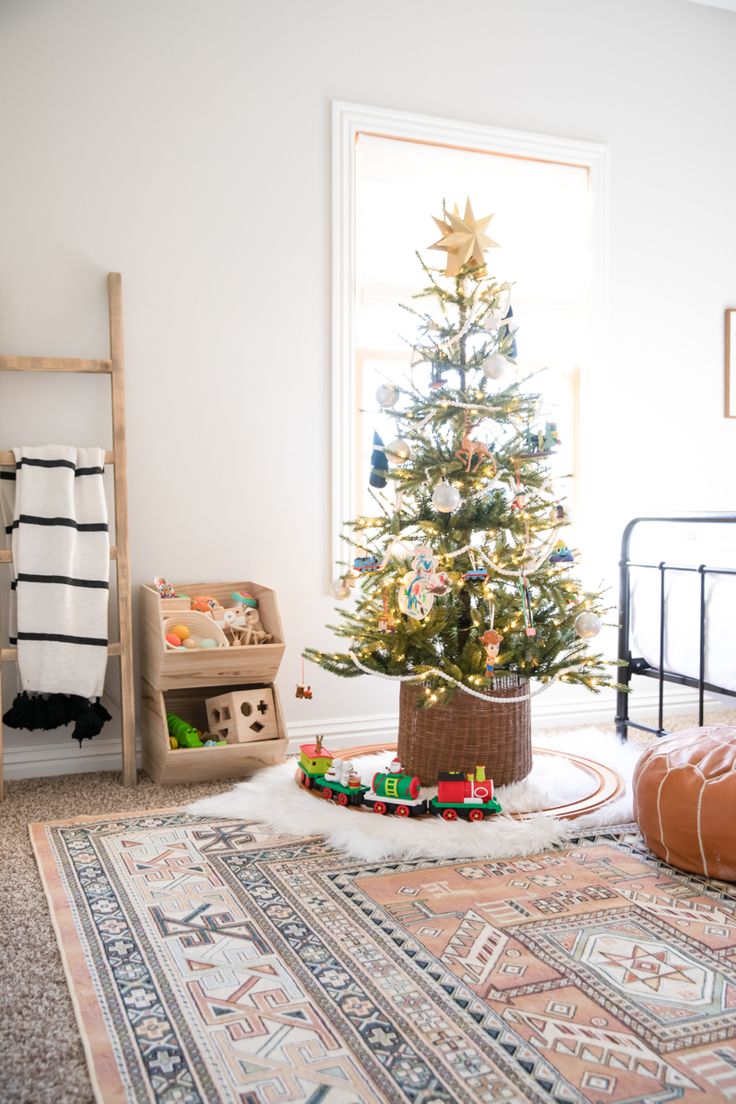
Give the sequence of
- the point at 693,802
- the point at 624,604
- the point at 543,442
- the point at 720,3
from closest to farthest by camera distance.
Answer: the point at 693,802, the point at 543,442, the point at 624,604, the point at 720,3

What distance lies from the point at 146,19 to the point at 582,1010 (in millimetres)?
3222

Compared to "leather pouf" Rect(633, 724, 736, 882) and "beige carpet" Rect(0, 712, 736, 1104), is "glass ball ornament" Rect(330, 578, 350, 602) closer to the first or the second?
"beige carpet" Rect(0, 712, 736, 1104)

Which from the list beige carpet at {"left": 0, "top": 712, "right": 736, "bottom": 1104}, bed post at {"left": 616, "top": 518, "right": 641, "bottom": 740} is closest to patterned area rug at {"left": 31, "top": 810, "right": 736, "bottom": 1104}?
beige carpet at {"left": 0, "top": 712, "right": 736, "bottom": 1104}

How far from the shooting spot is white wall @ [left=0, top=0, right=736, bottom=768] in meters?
3.16

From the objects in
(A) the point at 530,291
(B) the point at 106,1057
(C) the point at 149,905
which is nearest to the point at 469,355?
(A) the point at 530,291

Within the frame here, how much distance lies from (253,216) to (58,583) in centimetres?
146

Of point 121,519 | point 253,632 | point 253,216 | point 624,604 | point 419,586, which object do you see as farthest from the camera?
point 624,604

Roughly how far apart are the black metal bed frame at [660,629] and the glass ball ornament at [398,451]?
100 cm

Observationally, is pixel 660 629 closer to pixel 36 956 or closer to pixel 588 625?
pixel 588 625

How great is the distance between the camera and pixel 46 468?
2994 millimetres

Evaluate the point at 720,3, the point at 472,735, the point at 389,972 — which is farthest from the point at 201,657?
the point at 720,3

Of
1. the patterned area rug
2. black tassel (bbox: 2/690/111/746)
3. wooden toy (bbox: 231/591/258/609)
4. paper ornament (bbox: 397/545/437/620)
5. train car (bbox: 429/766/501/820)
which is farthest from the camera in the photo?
wooden toy (bbox: 231/591/258/609)

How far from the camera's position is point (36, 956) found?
1870 mm

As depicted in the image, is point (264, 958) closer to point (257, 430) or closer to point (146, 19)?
point (257, 430)
